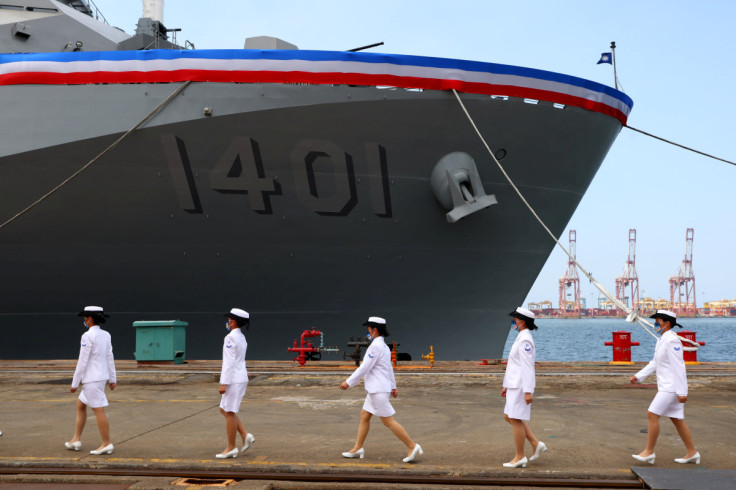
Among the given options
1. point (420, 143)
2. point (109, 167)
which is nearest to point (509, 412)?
point (420, 143)

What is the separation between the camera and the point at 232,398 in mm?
7508

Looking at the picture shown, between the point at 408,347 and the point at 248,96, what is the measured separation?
7387mm

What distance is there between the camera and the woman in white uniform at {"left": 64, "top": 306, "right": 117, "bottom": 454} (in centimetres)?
760

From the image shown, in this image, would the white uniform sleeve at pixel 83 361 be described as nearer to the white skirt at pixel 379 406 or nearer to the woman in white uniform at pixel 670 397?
the white skirt at pixel 379 406

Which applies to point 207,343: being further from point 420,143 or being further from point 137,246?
point 420,143

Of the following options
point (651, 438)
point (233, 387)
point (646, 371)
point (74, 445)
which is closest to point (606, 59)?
point (646, 371)

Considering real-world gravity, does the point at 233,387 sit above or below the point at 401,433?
above

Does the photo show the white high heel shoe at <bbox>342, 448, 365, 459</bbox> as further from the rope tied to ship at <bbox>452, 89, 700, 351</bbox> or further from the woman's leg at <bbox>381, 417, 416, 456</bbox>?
the rope tied to ship at <bbox>452, 89, 700, 351</bbox>

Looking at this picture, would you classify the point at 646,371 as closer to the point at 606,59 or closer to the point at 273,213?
the point at 273,213

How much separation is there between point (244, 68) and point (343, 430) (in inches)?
355

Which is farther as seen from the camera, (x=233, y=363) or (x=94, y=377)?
(x=94, y=377)

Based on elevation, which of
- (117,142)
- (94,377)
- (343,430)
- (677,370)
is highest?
(117,142)

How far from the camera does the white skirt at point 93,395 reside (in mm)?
7707

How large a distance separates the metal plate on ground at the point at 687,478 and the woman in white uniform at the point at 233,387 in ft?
13.5
